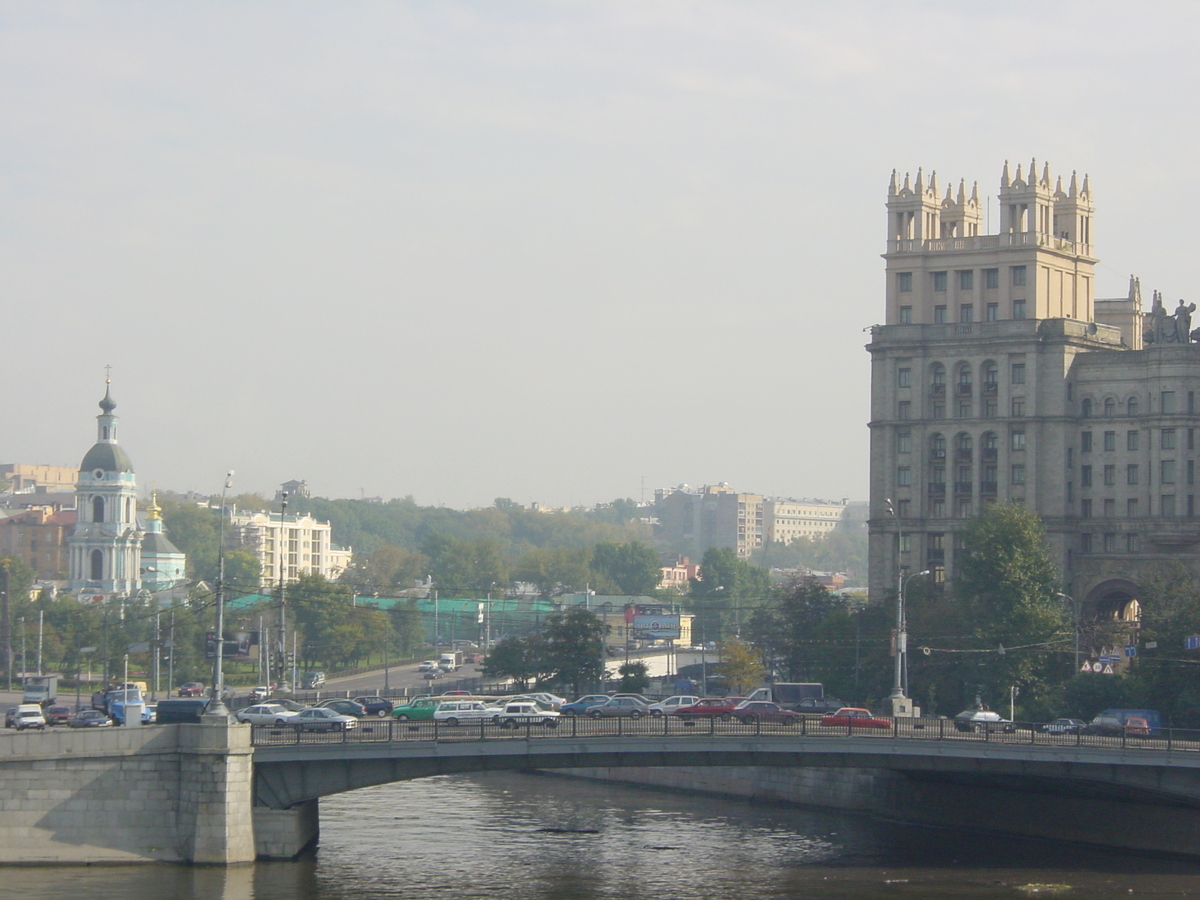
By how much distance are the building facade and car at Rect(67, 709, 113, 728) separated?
59022mm

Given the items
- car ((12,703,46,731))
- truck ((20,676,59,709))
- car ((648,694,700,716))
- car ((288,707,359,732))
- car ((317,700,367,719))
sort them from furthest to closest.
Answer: truck ((20,676,59,709))
car ((648,694,700,716))
car ((317,700,367,719))
car ((12,703,46,731))
car ((288,707,359,732))

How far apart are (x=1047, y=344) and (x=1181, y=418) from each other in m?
9.93

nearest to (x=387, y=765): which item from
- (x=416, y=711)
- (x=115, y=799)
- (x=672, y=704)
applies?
(x=115, y=799)

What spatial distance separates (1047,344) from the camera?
5349 inches

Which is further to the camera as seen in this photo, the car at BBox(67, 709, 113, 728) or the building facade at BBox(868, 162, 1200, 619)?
the building facade at BBox(868, 162, 1200, 619)

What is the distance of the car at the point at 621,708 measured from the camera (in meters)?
91.6

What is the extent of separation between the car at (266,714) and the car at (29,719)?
30.7 feet

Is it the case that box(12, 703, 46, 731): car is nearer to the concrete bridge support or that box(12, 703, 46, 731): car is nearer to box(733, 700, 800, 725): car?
the concrete bridge support

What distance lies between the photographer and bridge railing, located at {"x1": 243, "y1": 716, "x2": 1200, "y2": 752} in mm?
74500

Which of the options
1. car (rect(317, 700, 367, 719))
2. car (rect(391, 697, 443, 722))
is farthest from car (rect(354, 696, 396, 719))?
car (rect(317, 700, 367, 719))

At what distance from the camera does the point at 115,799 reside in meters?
71.8

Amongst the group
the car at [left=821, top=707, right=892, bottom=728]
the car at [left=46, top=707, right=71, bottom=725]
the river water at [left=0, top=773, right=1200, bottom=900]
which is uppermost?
the car at [left=821, top=707, right=892, bottom=728]

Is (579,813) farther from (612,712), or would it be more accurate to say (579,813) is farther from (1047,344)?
(1047,344)

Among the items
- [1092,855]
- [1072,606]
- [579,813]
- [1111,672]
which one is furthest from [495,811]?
[1072,606]
